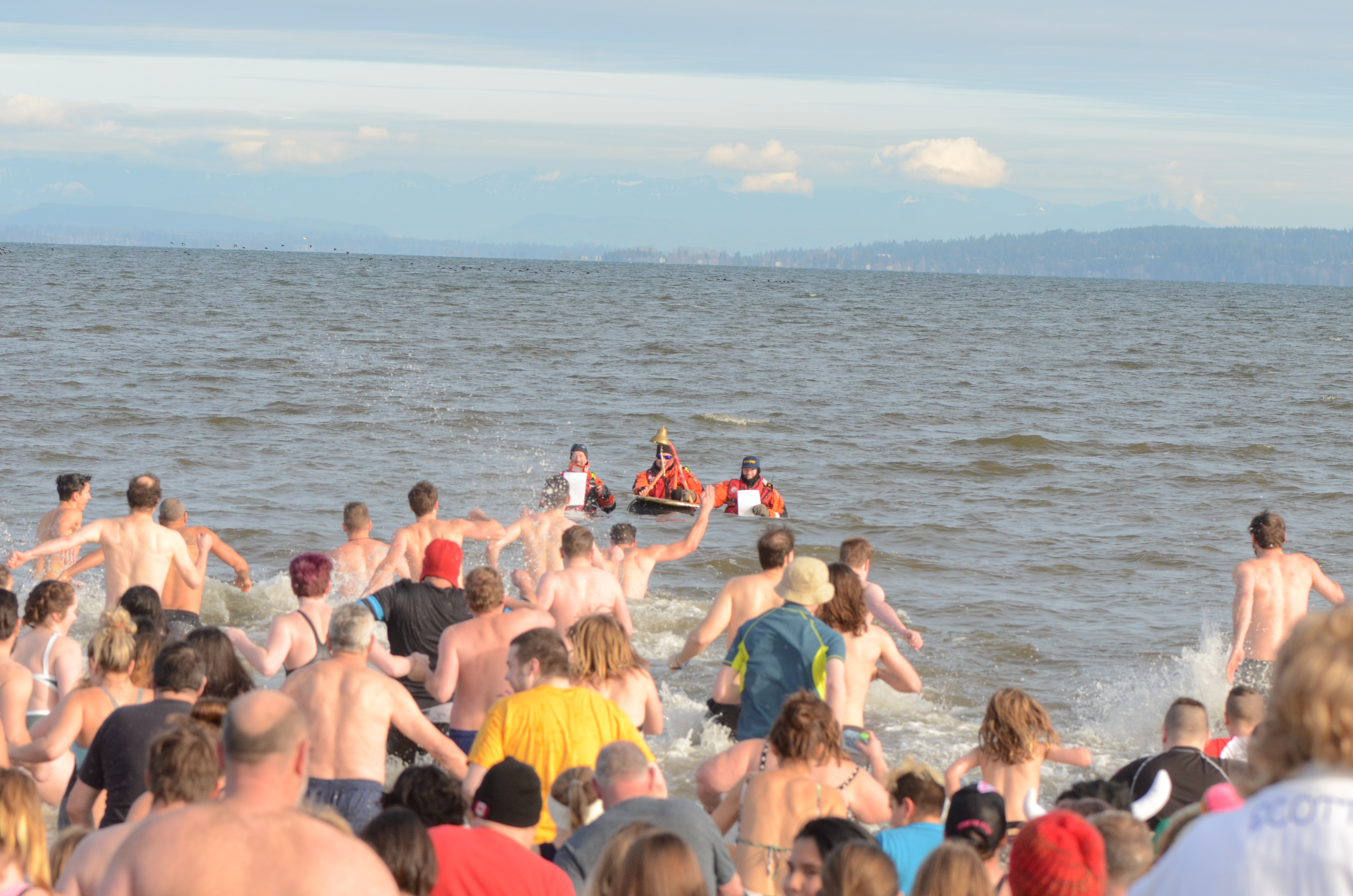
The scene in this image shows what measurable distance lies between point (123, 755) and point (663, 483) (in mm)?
12039

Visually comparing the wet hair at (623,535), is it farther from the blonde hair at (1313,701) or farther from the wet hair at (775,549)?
the blonde hair at (1313,701)

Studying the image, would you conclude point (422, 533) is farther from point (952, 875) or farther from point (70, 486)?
point (952, 875)

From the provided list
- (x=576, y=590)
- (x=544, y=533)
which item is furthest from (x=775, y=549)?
(x=544, y=533)

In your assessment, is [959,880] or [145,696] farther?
[145,696]

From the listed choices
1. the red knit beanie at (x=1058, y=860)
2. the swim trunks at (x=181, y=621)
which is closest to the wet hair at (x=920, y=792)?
the red knit beanie at (x=1058, y=860)

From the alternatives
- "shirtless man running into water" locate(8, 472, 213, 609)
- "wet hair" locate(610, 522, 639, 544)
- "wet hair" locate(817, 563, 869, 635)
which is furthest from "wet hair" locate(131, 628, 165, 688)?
"wet hair" locate(610, 522, 639, 544)

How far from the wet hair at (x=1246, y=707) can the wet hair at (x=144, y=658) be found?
439 centimetres

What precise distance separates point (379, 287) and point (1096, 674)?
230 feet

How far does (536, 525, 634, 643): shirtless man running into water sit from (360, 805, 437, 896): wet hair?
3275mm

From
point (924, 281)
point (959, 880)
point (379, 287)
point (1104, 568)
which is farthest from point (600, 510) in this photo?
point (924, 281)

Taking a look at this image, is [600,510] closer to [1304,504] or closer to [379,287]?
[1304,504]

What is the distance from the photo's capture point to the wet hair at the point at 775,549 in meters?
6.33

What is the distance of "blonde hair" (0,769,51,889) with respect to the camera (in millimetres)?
3201

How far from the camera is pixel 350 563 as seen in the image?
822cm
